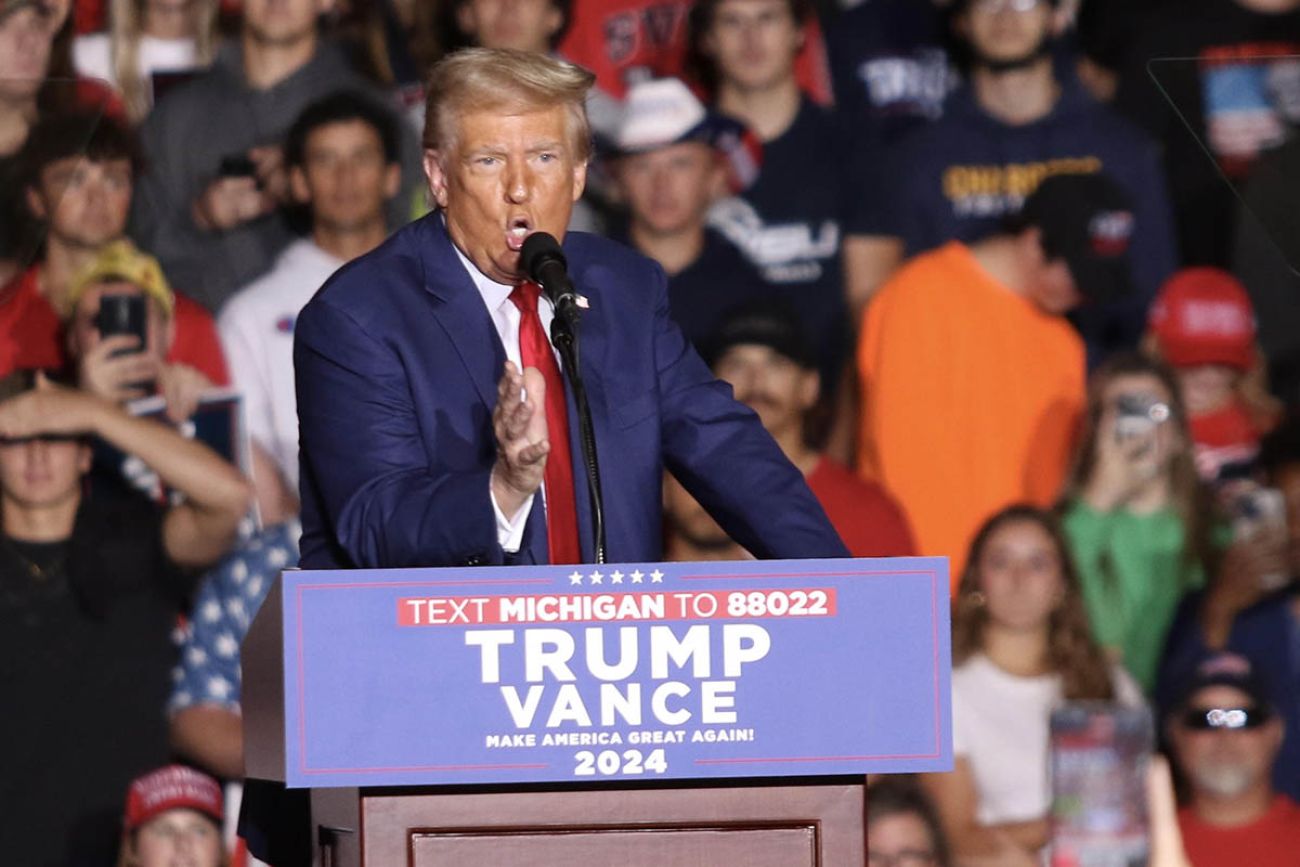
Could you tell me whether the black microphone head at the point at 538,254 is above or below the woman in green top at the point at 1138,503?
below

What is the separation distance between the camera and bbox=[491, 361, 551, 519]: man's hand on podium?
2.20 metres

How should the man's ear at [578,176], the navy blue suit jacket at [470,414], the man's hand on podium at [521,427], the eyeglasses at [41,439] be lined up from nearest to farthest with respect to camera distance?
the man's hand on podium at [521,427], the navy blue suit jacket at [470,414], the man's ear at [578,176], the eyeglasses at [41,439]

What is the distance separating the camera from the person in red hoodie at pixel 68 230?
15.9 feet

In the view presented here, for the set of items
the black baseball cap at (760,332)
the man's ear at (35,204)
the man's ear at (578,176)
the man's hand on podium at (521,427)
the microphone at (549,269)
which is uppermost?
the man's ear at (35,204)

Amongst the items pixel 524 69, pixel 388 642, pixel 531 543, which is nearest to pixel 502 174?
pixel 524 69

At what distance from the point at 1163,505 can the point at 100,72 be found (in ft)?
8.74

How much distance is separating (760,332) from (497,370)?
2.36 m

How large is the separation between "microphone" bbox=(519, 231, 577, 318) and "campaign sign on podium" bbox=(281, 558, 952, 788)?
1.12ft

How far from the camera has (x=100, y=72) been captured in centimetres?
506

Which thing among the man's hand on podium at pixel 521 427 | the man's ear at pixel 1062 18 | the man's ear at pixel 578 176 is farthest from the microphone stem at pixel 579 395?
the man's ear at pixel 1062 18

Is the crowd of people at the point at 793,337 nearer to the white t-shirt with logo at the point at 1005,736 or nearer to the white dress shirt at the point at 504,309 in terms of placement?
the white t-shirt with logo at the point at 1005,736

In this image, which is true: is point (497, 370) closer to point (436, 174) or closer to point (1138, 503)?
point (436, 174)

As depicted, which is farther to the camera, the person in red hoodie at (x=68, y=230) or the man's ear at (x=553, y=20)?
the man's ear at (x=553, y=20)

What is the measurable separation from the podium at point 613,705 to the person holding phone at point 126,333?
278cm
